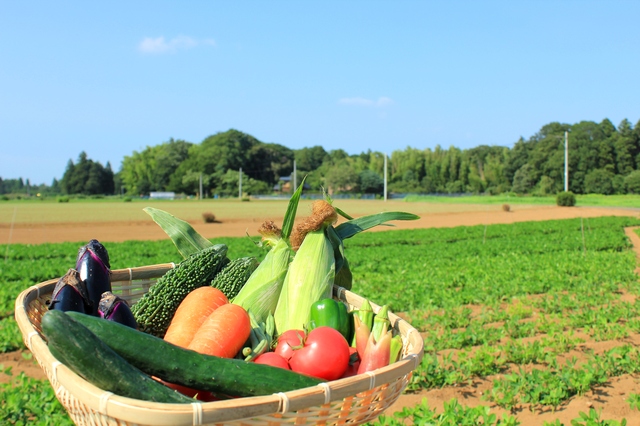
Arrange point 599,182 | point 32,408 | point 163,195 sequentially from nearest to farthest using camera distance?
point 32,408 → point 599,182 → point 163,195

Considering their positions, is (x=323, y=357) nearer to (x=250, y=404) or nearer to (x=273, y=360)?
(x=273, y=360)

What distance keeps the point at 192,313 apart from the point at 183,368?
58cm

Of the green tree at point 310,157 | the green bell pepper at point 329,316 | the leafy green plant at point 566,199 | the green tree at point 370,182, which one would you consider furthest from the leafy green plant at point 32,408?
the green tree at point 310,157

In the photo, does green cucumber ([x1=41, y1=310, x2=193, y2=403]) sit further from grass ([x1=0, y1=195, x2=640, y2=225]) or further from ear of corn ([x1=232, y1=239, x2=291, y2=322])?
grass ([x1=0, y1=195, x2=640, y2=225])

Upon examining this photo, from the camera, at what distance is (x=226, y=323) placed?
5.62 feet

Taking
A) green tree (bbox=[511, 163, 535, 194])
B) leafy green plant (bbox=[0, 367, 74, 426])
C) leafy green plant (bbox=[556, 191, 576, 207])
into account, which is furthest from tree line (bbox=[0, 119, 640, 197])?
leafy green plant (bbox=[0, 367, 74, 426])

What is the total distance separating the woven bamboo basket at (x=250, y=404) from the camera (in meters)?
1.10

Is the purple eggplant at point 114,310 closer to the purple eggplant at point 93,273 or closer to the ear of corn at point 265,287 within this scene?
the purple eggplant at point 93,273

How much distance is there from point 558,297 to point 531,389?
446 centimetres

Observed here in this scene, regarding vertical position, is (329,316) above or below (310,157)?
below

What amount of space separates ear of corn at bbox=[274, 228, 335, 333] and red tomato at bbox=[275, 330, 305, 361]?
7.9 inches

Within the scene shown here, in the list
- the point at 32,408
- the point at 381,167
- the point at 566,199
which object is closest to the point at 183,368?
the point at 32,408

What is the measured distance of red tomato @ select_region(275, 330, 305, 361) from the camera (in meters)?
1.72

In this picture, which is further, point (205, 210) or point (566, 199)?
point (205, 210)
